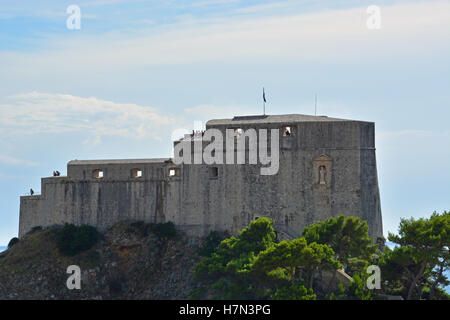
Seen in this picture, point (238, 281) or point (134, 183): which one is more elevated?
point (134, 183)

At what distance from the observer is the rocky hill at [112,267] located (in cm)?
6159

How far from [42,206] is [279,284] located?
20190 millimetres

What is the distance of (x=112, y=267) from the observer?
208 ft

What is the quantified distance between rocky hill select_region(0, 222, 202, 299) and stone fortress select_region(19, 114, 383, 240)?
1.53m

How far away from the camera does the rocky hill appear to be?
61.6m

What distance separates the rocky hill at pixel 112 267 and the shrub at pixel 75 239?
13.0 inches

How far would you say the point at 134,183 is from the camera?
65.9 meters

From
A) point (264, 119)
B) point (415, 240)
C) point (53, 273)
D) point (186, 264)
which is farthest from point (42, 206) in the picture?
point (415, 240)

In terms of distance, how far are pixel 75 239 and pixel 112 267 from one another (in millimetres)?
3148
